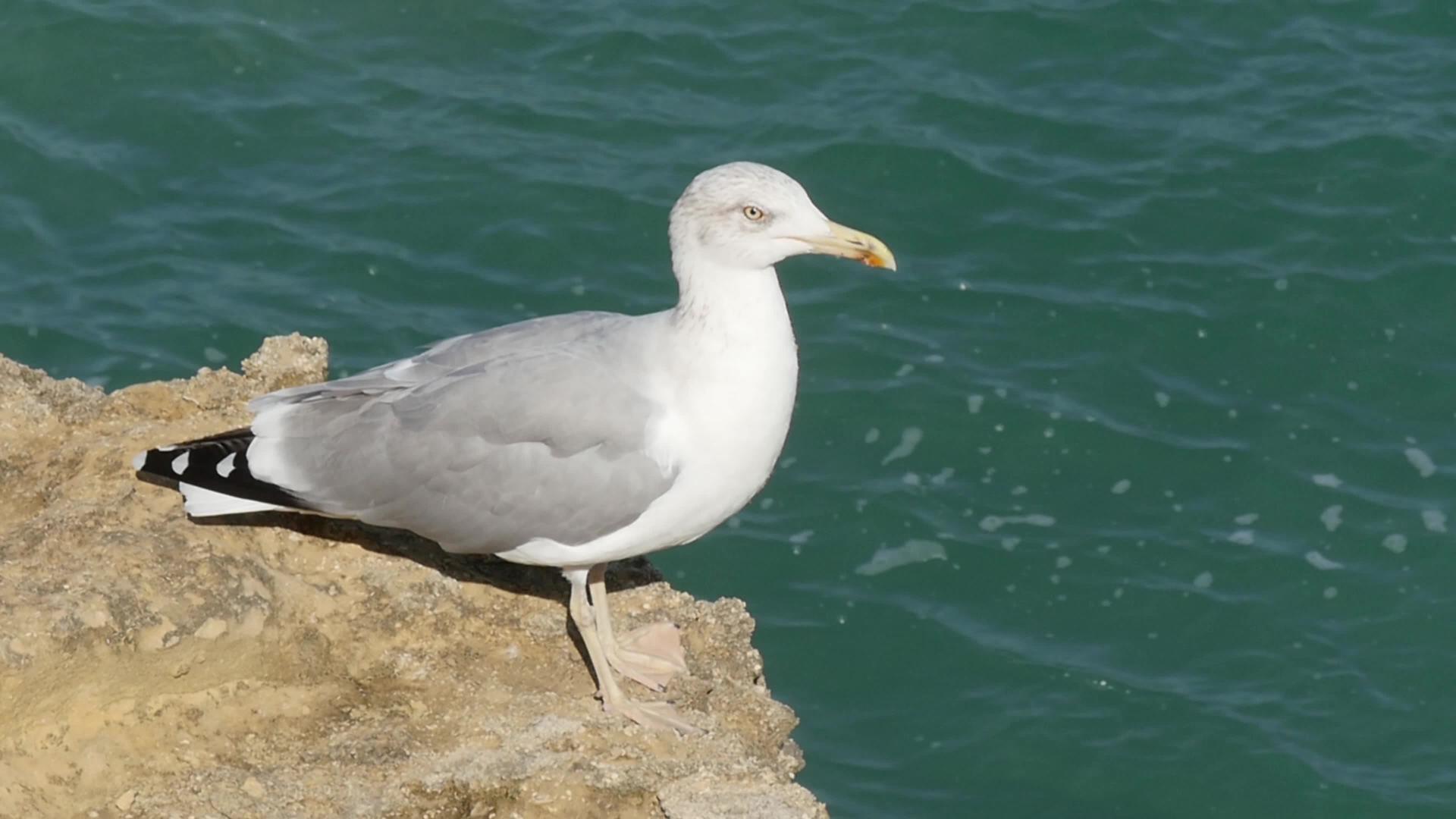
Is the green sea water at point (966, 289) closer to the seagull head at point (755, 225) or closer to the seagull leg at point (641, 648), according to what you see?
the seagull leg at point (641, 648)

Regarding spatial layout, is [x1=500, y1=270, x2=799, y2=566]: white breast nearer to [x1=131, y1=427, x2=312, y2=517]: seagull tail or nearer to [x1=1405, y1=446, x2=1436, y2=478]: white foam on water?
[x1=131, y1=427, x2=312, y2=517]: seagull tail

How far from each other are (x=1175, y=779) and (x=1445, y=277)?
13.6 ft

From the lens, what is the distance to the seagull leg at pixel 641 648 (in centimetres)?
608

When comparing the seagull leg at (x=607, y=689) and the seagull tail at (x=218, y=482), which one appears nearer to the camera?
the seagull leg at (x=607, y=689)

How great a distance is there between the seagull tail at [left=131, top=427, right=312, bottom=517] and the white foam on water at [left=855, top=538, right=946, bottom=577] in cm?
395

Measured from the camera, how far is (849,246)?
5.69 m

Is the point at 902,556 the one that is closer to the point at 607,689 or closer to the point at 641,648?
the point at 641,648

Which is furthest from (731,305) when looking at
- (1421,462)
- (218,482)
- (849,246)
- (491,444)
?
(1421,462)

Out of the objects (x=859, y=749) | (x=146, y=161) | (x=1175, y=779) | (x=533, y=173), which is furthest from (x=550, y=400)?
(x=146, y=161)

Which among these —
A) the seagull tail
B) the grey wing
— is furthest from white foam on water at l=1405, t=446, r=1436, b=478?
the seagull tail

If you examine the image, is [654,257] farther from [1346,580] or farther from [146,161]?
[1346,580]

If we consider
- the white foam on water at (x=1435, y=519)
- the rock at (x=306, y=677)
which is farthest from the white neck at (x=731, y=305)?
the white foam on water at (x=1435, y=519)

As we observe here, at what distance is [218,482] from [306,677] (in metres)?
0.71

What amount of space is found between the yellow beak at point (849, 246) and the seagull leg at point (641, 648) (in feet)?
4.81
